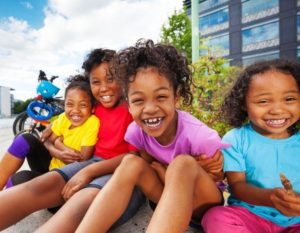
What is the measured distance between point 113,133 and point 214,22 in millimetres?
23814

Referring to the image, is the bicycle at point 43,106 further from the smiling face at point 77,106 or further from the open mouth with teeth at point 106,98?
the open mouth with teeth at point 106,98

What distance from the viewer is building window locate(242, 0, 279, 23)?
1990 cm

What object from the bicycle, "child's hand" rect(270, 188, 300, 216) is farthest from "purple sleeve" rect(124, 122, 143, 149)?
the bicycle

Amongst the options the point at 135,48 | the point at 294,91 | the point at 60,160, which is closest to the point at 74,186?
the point at 60,160

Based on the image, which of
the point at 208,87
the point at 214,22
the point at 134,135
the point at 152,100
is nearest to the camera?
the point at 152,100

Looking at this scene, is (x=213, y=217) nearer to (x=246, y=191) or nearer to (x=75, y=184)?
(x=246, y=191)

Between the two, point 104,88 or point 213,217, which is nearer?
point 213,217

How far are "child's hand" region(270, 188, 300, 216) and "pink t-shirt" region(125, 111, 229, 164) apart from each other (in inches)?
12.9

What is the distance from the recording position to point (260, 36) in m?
20.8

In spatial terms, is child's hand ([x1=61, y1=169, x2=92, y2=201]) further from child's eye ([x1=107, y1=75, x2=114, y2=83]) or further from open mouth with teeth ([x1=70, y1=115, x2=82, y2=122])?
child's eye ([x1=107, y1=75, x2=114, y2=83])

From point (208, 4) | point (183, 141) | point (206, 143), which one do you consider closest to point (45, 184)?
point (183, 141)

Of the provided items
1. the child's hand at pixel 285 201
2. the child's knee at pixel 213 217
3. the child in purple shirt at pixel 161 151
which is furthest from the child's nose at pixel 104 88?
the child's hand at pixel 285 201

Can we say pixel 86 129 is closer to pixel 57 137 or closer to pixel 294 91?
pixel 57 137

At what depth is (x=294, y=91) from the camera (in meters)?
1.41
